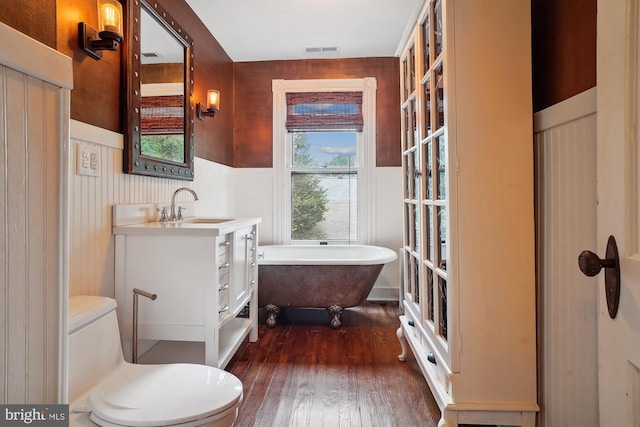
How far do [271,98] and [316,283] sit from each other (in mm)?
2083

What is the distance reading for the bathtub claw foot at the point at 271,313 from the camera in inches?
109

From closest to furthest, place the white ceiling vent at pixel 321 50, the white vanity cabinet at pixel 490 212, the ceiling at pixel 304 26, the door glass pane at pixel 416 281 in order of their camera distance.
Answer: the white vanity cabinet at pixel 490 212, the door glass pane at pixel 416 281, the ceiling at pixel 304 26, the white ceiling vent at pixel 321 50

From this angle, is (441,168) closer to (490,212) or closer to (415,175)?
(490,212)

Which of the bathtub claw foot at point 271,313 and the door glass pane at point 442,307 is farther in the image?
the bathtub claw foot at point 271,313

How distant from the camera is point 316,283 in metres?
2.73

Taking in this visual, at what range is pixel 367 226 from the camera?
361 cm

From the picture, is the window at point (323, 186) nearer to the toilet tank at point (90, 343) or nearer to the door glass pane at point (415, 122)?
the door glass pane at point (415, 122)

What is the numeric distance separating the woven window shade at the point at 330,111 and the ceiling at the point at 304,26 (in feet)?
1.33

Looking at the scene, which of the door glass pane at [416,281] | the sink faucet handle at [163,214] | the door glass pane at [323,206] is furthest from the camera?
the door glass pane at [323,206]

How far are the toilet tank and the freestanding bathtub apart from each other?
4.49 ft

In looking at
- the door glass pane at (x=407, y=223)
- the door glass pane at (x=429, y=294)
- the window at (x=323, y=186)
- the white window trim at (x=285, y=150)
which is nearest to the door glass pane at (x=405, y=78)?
the door glass pane at (x=407, y=223)

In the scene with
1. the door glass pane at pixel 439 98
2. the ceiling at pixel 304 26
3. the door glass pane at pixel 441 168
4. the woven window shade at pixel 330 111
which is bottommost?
the door glass pane at pixel 441 168

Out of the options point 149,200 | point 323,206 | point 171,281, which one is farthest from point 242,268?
point 323,206

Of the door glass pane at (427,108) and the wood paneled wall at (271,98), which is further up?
the wood paneled wall at (271,98)
